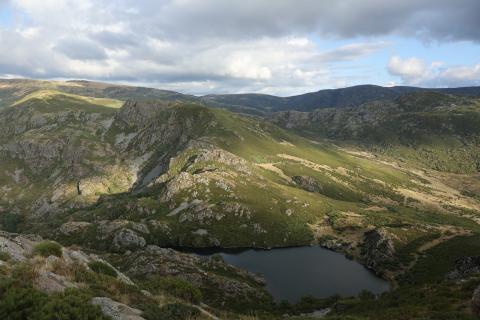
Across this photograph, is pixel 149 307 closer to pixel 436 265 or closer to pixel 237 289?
pixel 237 289

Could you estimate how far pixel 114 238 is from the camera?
188m

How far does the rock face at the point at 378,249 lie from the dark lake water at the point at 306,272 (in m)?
4.82

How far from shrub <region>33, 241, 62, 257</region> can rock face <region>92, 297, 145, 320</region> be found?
1212cm

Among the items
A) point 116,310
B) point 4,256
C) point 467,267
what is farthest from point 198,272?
point 116,310

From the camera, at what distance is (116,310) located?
24.1 meters

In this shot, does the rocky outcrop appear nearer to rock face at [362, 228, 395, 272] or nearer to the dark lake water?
the dark lake water

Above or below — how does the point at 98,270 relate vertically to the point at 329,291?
above

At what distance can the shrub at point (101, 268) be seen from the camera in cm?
3644

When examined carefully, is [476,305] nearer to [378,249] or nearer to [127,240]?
[378,249]

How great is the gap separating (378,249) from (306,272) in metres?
35.7

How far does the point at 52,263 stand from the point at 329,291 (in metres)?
125

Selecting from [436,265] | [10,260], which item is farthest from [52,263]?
[436,265]

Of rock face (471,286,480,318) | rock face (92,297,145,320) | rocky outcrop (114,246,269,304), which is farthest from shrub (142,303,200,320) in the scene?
rocky outcrop (114,246,269,304)

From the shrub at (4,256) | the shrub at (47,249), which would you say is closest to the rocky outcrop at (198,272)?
the shrub at (47,249)
